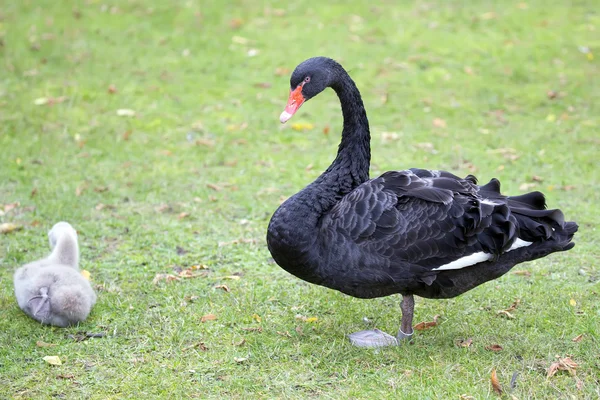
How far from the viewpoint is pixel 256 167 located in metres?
6.34

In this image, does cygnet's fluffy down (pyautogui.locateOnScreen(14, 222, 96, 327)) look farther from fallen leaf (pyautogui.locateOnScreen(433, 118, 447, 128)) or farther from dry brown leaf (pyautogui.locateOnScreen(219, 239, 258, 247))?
fallen leaf (pyautogui.locateOnScreen(433, 118, 447, 128))

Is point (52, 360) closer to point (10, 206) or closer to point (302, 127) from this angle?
point (10, 206)

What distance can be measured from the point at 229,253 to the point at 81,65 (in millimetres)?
4608

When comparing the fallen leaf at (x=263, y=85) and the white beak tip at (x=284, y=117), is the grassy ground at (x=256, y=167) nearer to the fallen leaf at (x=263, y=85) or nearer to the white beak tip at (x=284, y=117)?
the fallen leaf at (x=263, y=85)

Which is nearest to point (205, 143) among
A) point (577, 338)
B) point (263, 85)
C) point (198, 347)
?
point (263, 85)

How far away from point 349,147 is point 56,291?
1.78m

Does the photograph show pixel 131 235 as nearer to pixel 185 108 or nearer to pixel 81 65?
pixel 185 108

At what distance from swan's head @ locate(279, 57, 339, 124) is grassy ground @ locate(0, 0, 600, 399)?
123cm

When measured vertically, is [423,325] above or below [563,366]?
below

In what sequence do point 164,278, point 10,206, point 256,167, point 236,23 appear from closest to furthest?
point 164,278
point 10,206
point 256,167
point 236,23

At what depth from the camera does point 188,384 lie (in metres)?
3.41

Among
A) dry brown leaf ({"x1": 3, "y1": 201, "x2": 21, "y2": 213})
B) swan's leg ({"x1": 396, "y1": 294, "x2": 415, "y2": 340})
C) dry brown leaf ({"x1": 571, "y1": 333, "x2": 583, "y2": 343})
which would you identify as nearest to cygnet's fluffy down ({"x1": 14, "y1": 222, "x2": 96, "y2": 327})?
dry brown leaf ({"x1": 3, "y1": 201, "x2": 21, "y2": 213})

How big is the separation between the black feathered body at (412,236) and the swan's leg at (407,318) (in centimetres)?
7

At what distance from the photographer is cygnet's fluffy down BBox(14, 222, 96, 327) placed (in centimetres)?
387
